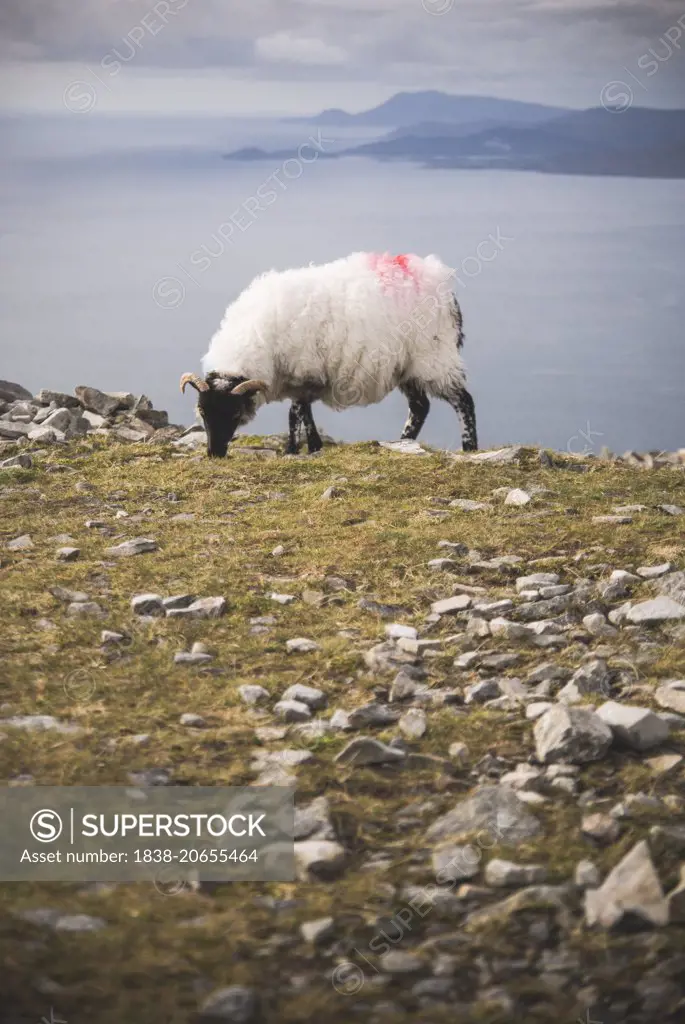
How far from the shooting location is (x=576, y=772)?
4.33 m

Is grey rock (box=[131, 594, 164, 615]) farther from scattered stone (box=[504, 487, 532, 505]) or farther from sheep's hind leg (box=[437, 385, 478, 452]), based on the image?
sheep's hind leg (box=[437, 385, 478, 452])

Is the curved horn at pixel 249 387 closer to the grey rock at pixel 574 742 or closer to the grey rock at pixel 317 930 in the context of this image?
the grey rock at pixel 574 742

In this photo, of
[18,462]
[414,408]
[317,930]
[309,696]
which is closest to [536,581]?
[309,696]

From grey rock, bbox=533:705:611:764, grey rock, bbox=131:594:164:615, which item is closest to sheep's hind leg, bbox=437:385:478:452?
grey rock, bbox=131:594:164:615

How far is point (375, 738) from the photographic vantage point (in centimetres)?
463

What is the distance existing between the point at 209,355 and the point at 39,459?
238 cm

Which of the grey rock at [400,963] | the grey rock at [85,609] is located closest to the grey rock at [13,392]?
the grey rock at [85,609]

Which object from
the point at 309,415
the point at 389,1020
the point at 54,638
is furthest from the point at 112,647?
the point at 309,415

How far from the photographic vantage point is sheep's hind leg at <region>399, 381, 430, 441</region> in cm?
1267

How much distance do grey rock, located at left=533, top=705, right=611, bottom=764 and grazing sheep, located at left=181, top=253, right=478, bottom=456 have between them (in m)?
7.26

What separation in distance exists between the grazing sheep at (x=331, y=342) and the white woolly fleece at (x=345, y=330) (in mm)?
10

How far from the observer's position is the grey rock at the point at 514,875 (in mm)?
3762

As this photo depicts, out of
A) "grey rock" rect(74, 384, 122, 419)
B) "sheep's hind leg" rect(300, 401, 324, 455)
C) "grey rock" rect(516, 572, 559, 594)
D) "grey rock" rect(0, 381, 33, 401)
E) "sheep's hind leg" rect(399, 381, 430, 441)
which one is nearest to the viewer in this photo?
"grey rock" rect(516, 572, 559, 594)

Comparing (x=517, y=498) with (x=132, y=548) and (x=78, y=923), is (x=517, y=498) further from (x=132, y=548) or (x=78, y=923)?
(x=78, y=923)
